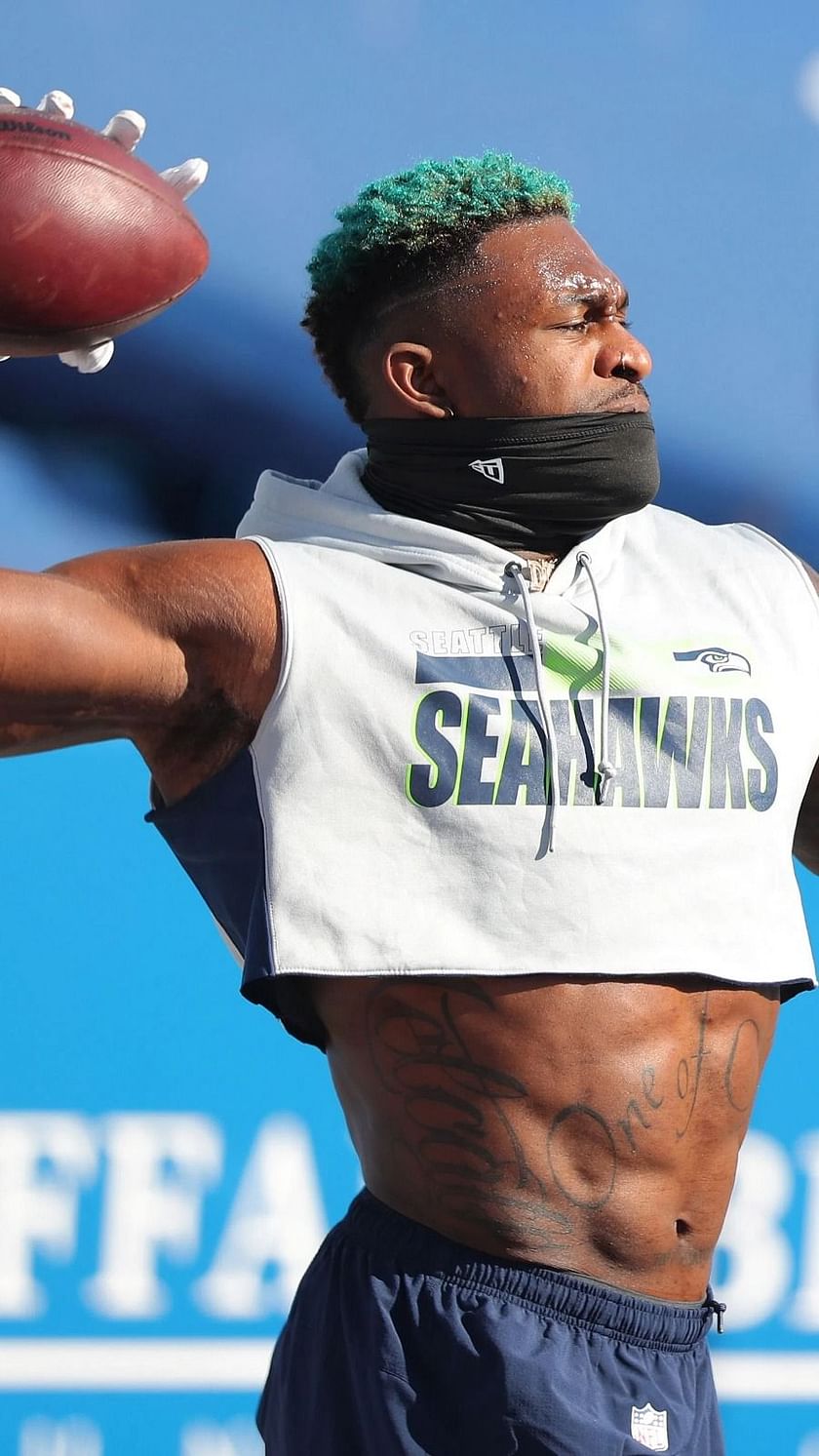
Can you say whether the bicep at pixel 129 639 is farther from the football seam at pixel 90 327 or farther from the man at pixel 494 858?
the football seam at pixel 90 327

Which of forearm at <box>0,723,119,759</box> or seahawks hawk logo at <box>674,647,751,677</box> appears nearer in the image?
forearm at <box>0,723,119,759</box>

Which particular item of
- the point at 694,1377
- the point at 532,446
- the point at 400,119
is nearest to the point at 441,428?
the point at 532,446

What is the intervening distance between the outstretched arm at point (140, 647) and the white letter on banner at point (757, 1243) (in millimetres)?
1041

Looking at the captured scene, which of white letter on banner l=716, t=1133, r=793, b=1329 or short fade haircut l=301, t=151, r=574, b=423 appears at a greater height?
short fade haircut l=301, t=151, r=574, b=423

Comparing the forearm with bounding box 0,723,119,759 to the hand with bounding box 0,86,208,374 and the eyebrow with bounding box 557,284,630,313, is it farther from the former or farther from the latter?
the eyebrow with bounding box 557,284,630,313

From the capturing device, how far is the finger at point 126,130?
119cm

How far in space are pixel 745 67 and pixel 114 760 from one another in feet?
3.85

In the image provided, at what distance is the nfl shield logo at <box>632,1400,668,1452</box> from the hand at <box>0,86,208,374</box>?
0.82 m

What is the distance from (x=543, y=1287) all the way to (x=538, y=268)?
73 centimetres

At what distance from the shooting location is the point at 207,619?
1124 mm

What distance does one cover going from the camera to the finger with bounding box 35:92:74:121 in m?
1.18

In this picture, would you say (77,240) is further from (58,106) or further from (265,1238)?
(265,1238)

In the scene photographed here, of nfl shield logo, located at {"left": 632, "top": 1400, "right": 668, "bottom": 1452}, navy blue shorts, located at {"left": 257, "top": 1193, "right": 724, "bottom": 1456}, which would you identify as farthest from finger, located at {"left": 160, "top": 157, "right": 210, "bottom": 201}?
nfl shield logo, located at {"left": 632, "top": 1400, "right": 668, "bottom": 1452}

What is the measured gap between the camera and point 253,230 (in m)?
1.97
